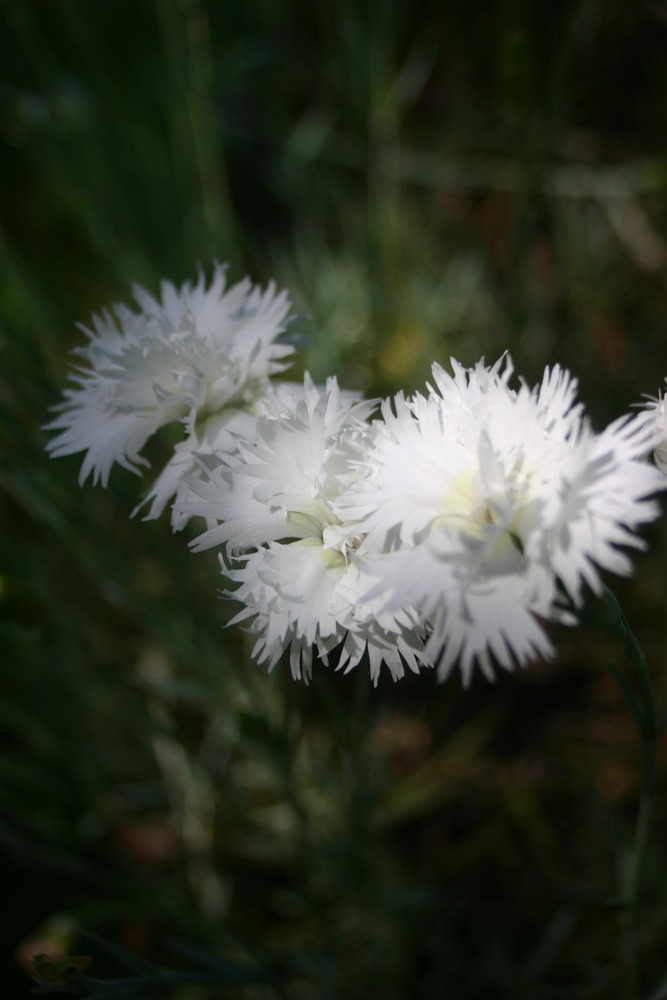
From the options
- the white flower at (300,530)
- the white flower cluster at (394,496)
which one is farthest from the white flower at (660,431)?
the white flower at (300,530)

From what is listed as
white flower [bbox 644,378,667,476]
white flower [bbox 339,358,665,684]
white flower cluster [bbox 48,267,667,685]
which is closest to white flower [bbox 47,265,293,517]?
white flower cluster [bbox 48,267,667,685]

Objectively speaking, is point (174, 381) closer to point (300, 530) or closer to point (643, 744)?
point (300, 530)

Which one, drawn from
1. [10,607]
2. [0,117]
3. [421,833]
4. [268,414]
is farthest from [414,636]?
[0,117]

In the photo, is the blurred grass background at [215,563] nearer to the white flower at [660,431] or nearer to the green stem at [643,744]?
the green stem at [643,744]

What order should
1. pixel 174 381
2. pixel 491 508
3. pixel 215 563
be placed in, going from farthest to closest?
1. pixel 215 563
2. pixel 174 381
3. pixel 491 508

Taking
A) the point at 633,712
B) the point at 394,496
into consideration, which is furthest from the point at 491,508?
the point at 633,712

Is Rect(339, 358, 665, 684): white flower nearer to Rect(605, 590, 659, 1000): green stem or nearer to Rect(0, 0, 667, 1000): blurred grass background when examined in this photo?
Rect(605, 590, 659, 1000): green stem

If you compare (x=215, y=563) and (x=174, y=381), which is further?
(x=215, y=563)

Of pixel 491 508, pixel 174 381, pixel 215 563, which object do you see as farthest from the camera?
pixel 215 563

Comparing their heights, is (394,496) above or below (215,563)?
below
